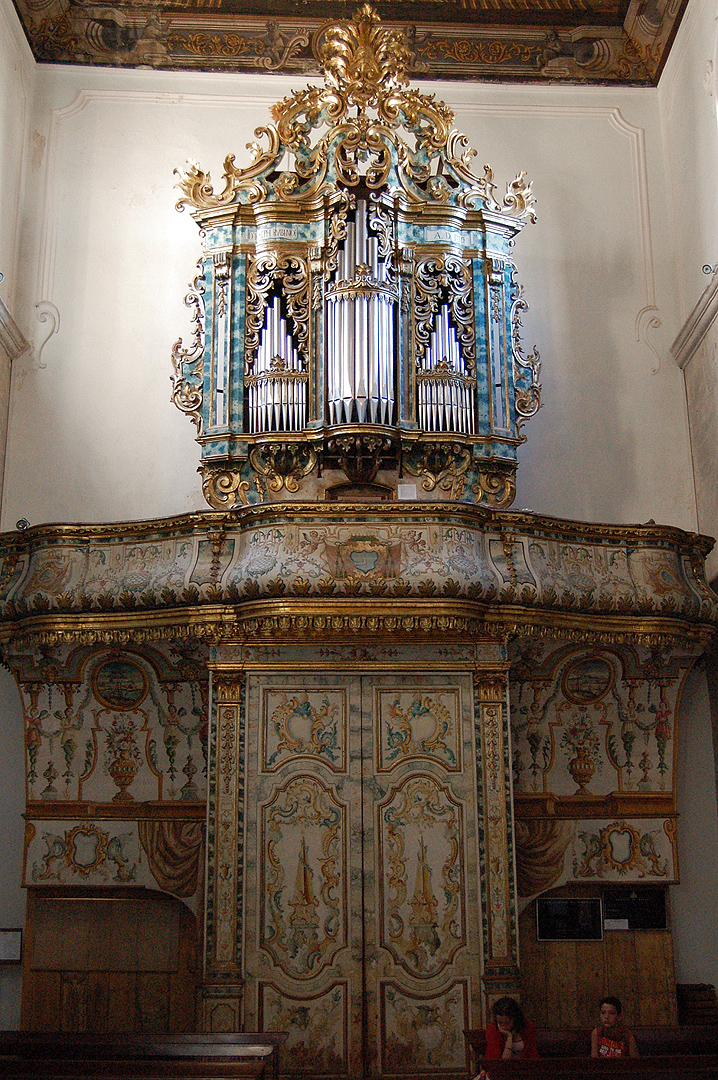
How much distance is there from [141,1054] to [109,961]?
3246 mm

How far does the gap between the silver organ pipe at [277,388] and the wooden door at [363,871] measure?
279cm

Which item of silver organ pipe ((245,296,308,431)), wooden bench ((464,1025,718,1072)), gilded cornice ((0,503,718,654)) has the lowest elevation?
wooden bench ((464,1025,718,1072))

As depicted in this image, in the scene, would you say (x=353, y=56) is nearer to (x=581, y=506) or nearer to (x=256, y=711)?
(x=581, y=506)

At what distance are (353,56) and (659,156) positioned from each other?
4.46m

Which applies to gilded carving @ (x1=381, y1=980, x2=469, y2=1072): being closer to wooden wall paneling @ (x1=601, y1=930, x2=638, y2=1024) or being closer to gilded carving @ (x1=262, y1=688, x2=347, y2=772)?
gilded carving @ (x1=262, y1=688, x2=347, y2=772)

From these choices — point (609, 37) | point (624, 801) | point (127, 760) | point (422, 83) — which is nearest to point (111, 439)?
point (127, 760)

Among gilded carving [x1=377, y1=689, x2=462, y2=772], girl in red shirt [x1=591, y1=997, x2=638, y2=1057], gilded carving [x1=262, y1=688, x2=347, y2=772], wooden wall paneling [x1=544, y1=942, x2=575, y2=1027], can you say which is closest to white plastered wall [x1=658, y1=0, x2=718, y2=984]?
wooden wall paneling [x1=544, y1=942, x2=575, y2=1027]

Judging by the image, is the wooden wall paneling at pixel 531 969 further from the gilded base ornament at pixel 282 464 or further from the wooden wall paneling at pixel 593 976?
the gilded base ornament at pixel 282 464

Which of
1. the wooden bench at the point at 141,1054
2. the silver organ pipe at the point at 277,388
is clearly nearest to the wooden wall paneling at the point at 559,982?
the wooden bench at the point at 141,1054

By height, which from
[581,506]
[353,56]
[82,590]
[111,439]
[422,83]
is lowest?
[82,590]

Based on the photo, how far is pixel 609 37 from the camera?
1486 centimetres

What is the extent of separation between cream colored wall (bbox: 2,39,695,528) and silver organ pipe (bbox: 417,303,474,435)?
5.65 feet

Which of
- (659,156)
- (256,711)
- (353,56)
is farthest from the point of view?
(659,156)

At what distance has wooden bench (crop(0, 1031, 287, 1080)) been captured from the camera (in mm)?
7145
